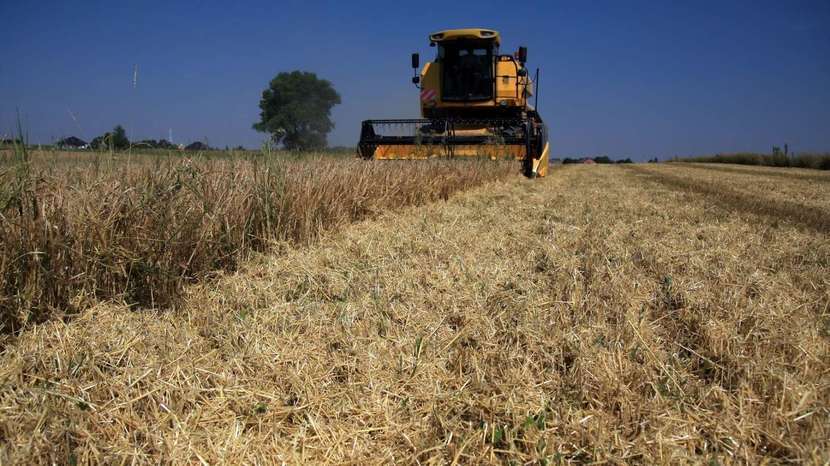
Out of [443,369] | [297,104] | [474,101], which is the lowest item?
[443,369]

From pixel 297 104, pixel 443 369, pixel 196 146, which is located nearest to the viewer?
pixel 443 369

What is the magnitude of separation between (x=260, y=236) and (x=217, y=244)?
52 centimetres

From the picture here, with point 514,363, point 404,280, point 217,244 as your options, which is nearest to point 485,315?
point 514,363

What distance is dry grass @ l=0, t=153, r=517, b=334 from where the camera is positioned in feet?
7.52

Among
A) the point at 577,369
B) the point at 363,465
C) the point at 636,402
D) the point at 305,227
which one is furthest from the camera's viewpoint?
the point at 305,227

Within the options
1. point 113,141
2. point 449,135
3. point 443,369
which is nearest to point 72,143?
point 113,141

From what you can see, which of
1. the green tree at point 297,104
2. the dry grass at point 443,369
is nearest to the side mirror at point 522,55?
the dry grass at point 443,369

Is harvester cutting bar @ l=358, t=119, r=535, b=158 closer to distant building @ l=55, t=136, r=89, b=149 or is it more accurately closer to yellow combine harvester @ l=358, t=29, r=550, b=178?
yellow combine harvester @ l=358, t=29, r=550, b=178

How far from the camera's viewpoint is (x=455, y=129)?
12.0 meters

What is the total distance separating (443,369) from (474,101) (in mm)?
11439

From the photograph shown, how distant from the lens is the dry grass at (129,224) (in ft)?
7.52

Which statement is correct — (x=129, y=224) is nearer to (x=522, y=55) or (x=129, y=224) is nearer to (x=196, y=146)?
(x=196, y=146)

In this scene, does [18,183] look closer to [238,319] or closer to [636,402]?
[238,319]

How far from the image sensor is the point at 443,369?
6.13 ft
